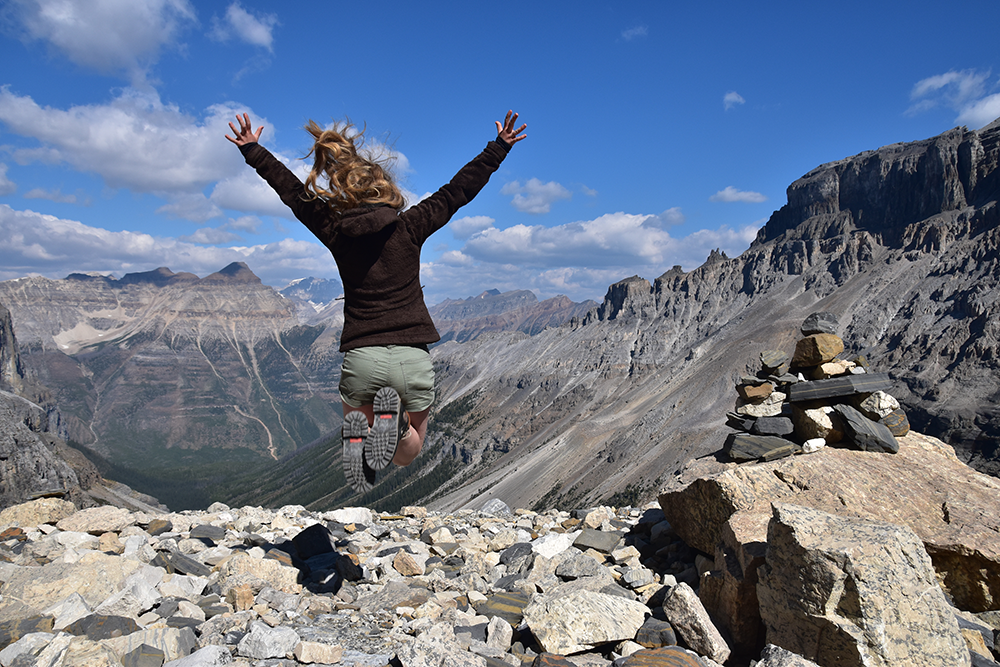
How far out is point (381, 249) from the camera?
6.12 metres

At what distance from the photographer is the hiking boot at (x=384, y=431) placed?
592cm

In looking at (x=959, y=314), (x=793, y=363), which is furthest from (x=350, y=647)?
(x=959, y=314)

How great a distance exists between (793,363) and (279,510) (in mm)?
12437

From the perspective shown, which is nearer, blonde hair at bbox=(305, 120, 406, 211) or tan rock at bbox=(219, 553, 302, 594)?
blonde hair at bbox=(305, 120, 406, 211)

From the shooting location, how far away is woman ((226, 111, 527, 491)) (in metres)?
6.03

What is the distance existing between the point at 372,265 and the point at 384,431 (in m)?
1.79

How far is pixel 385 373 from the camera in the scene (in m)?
6.12

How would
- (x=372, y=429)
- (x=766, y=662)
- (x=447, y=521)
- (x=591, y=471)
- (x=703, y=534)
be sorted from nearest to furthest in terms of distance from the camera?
1. (x=766, y=662)
2. (x=372, y=429)
3. (x=703, y=534)
4. (x=447, y=521)
5. (x=591, y=471)

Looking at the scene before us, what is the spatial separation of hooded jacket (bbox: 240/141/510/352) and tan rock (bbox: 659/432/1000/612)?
5124 millimetres

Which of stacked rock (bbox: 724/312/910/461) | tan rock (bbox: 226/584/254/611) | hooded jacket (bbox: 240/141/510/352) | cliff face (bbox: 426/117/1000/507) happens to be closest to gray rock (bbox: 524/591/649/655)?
hooded jacket (bbox: 240/141/510/352)

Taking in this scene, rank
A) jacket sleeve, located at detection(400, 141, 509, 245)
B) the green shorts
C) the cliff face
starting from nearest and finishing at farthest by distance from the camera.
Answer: the green shorts
jacket sleeve, located at detection(400, 141, 509, 245)
the cliff face

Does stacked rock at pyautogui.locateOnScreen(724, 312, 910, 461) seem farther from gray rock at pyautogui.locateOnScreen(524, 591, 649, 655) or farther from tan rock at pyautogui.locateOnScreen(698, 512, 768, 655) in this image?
gray rock at pyautogui.locateOnScreen(524, 591, 649, 655)

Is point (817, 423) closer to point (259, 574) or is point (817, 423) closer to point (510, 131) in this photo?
point (510, 131)

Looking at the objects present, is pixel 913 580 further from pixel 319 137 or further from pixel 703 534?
pixel 319 137
